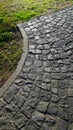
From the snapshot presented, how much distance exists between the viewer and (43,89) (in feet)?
14.1

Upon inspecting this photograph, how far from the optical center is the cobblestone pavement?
3.62m

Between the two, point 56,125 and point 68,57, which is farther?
point 68,57

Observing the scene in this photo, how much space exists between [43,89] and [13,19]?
13.6 ft

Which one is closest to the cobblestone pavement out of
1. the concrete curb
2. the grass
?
the concrete curb

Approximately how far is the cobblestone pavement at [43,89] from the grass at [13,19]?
414 mm

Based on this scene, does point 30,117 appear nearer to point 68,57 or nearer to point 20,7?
point 68,57

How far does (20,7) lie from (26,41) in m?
3.25

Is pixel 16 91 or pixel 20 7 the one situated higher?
pixel 20 7

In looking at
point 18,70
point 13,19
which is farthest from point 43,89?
point 13,19

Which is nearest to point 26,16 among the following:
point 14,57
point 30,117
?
point 14,57

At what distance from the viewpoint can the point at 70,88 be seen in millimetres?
4289

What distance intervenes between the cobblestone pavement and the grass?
1.36ft

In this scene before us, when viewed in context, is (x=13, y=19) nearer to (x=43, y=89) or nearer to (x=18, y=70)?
(x=18, y=70)

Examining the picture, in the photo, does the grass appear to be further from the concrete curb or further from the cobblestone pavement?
the cobblestone pavement
